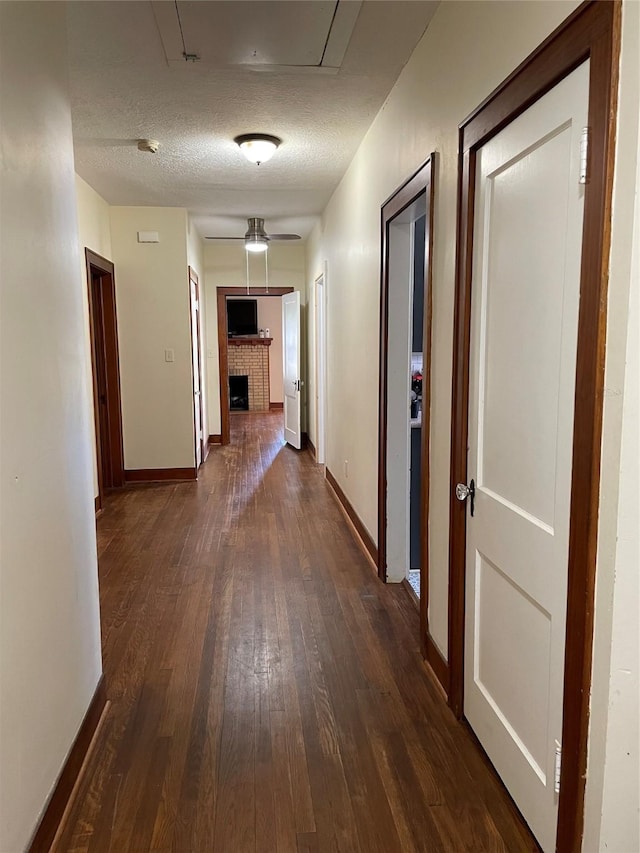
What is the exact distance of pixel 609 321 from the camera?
3.92 ft

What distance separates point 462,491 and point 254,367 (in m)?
10.5

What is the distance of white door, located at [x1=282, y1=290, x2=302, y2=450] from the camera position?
291 inches

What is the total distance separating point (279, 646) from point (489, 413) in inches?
59.2

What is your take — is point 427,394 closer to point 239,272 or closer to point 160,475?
point 160,475

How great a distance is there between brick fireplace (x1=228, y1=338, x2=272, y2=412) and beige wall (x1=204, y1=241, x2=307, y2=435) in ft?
14.4

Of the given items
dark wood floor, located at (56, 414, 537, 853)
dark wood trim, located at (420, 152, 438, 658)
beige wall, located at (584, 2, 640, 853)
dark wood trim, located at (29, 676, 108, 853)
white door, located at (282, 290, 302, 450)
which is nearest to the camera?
beige wall, located at (584, 2, 640, 853)

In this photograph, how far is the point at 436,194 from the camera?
2.32m

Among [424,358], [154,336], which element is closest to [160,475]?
[154,336]

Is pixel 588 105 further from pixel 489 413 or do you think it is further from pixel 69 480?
pixel 69 480

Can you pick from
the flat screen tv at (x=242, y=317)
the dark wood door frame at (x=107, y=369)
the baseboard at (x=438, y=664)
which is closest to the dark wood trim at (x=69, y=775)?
the baseboard at (x=438, y=664)

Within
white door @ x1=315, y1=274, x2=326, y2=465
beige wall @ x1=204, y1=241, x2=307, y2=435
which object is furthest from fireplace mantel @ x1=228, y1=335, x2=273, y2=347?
white door @ x1=315, y1=274, x2=326, y2=465

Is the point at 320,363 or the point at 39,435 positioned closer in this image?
the point at 39,435

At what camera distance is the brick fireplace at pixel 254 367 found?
12.1 metres

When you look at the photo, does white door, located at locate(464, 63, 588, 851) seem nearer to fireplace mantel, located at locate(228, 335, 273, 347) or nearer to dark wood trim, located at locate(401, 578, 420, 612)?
dark wood trim, located at locate(401, 578, 420, 612)
